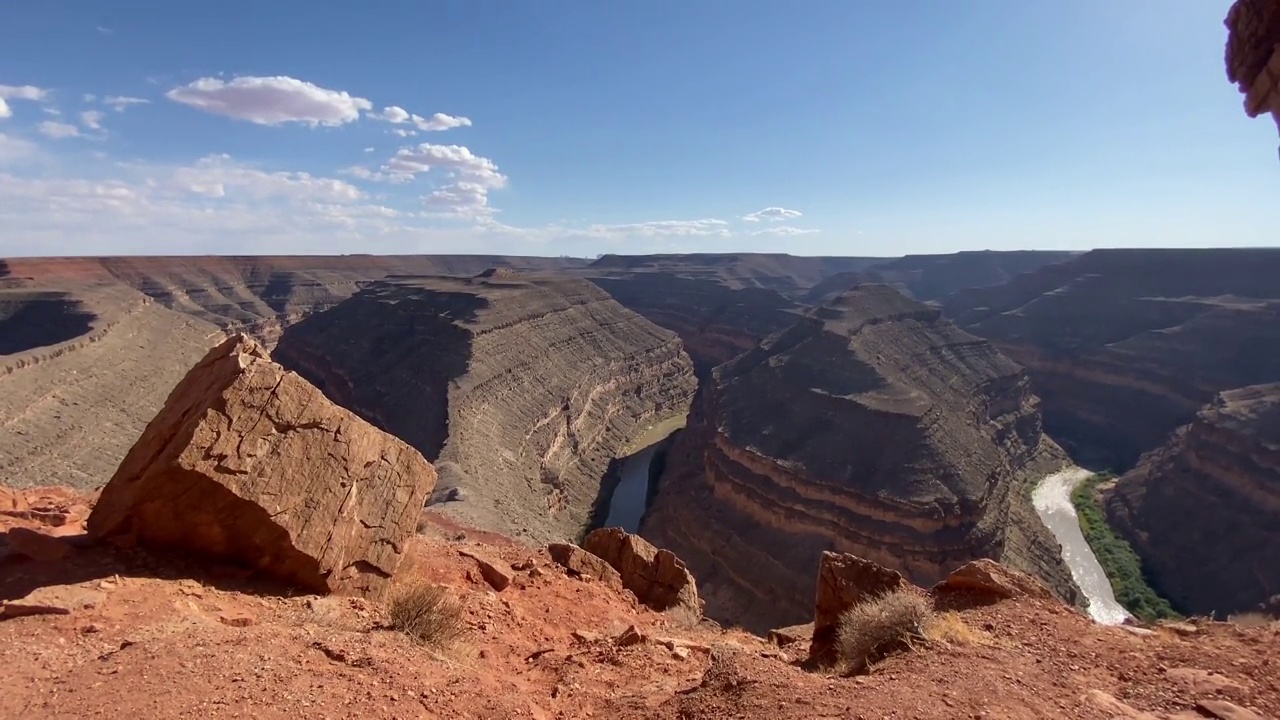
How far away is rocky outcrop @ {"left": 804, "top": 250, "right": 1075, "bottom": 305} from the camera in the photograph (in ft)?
446

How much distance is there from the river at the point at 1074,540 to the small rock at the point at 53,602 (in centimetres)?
3855

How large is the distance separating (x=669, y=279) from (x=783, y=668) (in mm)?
117872

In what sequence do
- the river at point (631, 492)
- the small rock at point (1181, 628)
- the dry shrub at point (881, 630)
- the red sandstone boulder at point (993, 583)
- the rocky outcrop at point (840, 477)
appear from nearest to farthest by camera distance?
1. the dry shrub at point (881, 630)
2. the small rock at point (1181, 628)
3. the red sandstone boulder at point (993, 583)
4. the rocky outcrop at point (840, 477)
5. the river at point (631, 492)

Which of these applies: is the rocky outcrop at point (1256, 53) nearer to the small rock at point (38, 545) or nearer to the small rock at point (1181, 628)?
the small rock at point (1181, 628)

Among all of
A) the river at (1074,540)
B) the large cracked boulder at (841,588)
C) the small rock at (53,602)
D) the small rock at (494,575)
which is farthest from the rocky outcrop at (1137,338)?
the small rock at (53,602)

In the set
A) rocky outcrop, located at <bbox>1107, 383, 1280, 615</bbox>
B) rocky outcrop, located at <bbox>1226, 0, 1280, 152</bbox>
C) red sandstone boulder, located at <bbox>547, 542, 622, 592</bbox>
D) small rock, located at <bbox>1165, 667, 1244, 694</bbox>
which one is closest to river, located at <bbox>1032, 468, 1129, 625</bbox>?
rocky outcrop, located at <bbox>1107, 383, 1280, 615</bbox>

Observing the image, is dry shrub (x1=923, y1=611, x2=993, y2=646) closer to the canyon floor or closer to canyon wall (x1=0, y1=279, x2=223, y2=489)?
the canyon floor

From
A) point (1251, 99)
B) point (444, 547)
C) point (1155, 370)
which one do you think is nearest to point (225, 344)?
Answer: point (444, 547)

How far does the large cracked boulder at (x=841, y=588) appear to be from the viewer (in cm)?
919

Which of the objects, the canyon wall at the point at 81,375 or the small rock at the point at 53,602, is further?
the canyon wall at the point at 81,375

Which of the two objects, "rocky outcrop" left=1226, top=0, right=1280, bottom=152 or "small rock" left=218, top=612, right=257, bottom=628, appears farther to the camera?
"rocky outcrop" left=1226, top=0, right=1280, bottom=152

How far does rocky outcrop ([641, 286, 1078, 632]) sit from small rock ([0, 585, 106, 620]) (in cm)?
2812

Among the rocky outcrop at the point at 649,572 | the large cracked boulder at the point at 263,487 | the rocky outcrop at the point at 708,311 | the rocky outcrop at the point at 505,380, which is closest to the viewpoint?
the large cracked boulder at the point at 263,487

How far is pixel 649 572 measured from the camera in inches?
577
